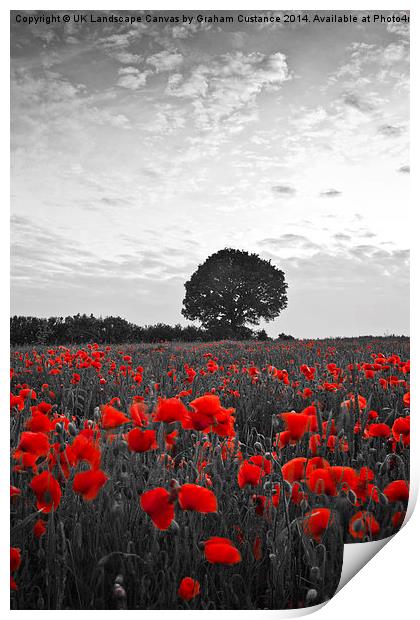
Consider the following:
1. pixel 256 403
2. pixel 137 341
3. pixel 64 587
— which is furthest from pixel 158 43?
pixel 64 587

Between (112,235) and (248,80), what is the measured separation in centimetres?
97

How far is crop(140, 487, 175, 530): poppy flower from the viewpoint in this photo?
1268 millimetres

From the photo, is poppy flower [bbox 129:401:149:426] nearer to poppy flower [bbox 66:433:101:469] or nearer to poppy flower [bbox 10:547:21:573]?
poppy flower [bbox 66:433:101:469]

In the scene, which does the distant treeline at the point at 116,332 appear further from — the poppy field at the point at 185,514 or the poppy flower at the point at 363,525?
the poppy flower at the point at 363,525

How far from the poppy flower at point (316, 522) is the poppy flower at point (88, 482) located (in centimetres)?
62

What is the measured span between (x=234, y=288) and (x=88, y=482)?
5.53 feet

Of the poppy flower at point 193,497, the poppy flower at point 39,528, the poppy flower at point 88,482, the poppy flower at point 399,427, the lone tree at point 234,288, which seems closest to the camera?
→ the poppy flower at point 193,497

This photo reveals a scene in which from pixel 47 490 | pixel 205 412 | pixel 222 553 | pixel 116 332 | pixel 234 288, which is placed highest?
pixel 234 288

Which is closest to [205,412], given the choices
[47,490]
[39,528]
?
[47,490]

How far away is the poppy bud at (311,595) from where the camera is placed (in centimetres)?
156

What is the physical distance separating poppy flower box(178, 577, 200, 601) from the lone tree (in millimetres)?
1421

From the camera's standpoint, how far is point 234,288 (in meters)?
2.98

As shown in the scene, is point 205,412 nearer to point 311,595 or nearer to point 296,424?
point 296,424

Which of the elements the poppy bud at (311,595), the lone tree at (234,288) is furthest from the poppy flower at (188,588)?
the lone tree at (234,288)
